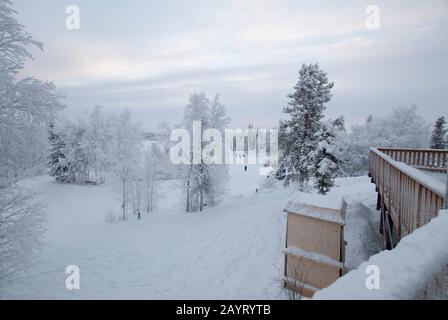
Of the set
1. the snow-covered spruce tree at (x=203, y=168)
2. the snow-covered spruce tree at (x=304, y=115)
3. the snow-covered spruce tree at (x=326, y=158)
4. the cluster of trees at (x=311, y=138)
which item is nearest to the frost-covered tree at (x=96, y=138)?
the snow-covered spruce tree at (x=203, y=168)

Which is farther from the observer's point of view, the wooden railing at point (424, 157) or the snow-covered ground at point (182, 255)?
the wooden railing at point (424, 157)

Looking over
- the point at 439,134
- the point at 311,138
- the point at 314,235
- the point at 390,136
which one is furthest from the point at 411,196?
the point at 439,134

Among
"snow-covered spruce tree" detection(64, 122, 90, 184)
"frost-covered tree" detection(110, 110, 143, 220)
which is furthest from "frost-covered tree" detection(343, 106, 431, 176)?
"snow-covered spruce tree" detection(64, 122, 90, 184)

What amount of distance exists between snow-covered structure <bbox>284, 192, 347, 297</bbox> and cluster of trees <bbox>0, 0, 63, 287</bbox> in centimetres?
866

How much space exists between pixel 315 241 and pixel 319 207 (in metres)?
1.08

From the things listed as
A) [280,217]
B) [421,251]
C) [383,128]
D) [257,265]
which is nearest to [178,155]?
[280,217]

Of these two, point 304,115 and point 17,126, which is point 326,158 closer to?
point 304,115

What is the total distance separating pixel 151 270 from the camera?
1160 centimetres

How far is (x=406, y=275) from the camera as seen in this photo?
2.47 m

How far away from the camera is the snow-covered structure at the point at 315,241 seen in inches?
289

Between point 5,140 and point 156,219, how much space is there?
15.2m

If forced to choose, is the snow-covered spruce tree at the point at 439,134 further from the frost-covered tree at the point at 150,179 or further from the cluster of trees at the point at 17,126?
the cluster of trees at the point at 17,126

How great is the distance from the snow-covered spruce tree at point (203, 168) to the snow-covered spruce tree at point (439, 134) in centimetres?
2853

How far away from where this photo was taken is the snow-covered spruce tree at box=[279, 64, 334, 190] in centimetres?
1867
